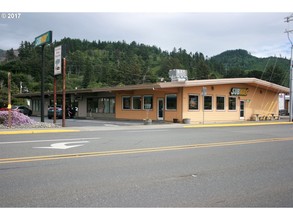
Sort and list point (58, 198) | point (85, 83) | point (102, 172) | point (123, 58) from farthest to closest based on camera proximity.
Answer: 1. point (123, 58)
2. point (85, 83)
3. point (102, 172)
4. point (58, 198)

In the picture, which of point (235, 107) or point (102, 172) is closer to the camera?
point (102, 172)

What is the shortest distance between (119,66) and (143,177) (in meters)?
103

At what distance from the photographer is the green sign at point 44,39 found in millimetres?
22409

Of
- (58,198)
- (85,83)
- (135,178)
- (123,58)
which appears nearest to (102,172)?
(135,178)

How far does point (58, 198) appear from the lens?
5.44 meters

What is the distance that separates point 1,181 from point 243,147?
846cm

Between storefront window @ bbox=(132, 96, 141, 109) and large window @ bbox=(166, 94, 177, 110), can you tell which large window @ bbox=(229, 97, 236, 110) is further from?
storefront window @ bbox=(132, 96, 141, 109)

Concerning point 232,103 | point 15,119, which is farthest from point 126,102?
point 15,119

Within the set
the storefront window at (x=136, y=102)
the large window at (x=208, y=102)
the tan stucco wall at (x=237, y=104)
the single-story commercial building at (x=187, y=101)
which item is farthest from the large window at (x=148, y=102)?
the large window at (x=208, y=102)

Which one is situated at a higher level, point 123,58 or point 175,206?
point 123,58

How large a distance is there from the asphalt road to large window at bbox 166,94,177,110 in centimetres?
1740

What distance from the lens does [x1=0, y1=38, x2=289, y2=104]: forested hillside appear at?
10106cm

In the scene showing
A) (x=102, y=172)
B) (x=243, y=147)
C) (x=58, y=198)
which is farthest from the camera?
(x=243, y=147)

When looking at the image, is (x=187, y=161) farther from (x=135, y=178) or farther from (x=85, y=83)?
(x=85, y=83)
